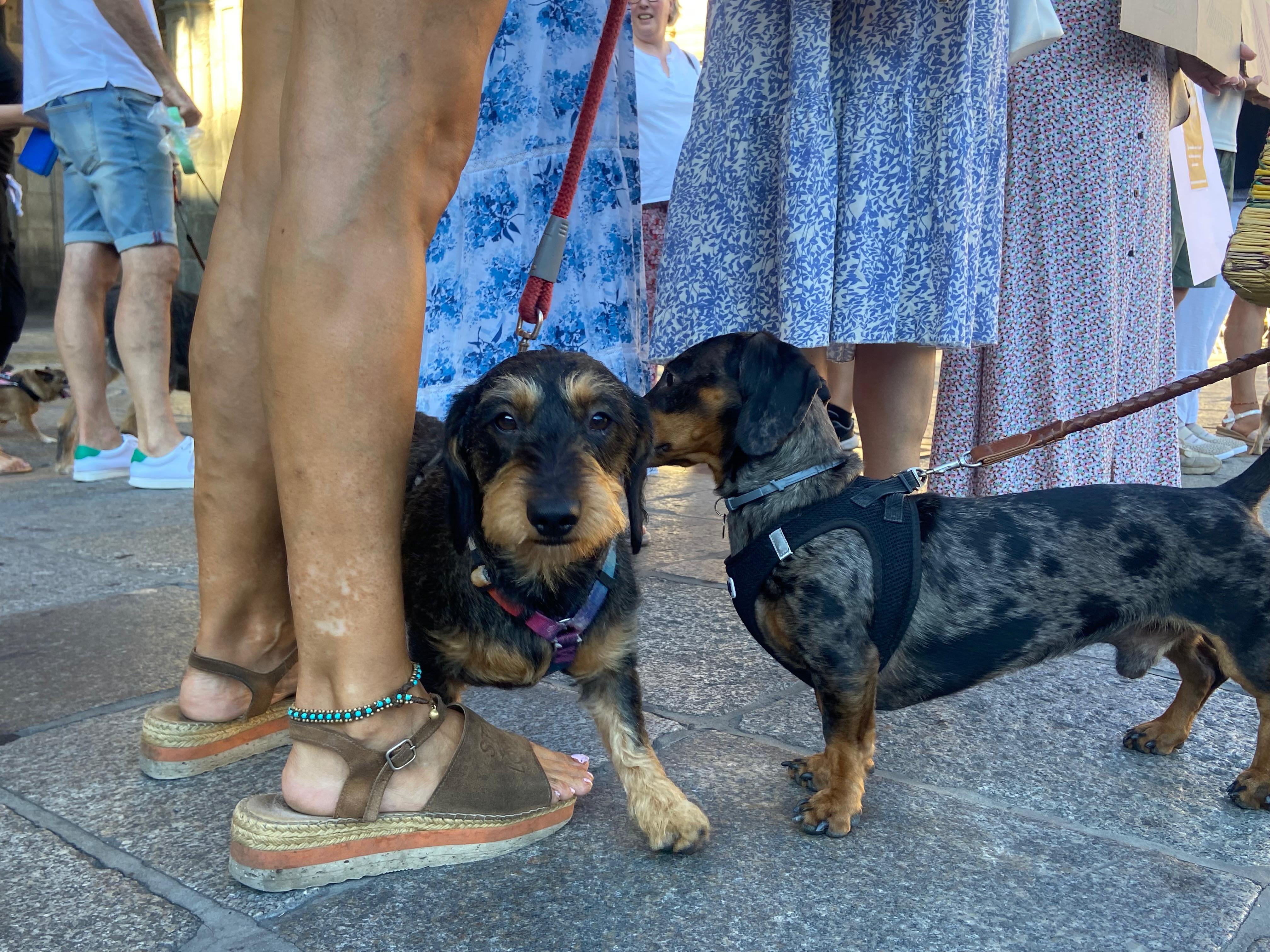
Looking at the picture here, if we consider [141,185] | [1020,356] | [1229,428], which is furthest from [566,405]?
[1229,428]

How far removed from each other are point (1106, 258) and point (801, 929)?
296 cm

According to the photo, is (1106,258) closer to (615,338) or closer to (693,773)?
(615,338)

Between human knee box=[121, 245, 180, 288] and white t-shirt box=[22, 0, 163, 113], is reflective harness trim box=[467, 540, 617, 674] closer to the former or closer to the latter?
human knee box=[121, 245, 180, 288]

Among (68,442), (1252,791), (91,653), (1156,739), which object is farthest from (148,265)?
(1252,791)

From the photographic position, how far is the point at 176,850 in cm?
184

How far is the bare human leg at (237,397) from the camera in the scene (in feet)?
6.93

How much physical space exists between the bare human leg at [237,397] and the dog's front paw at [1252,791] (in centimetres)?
219

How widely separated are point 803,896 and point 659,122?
4.42 m

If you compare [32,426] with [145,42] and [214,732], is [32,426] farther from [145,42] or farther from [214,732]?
[214,732]

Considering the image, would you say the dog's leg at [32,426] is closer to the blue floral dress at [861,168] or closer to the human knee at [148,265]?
the human knee at [148,265]

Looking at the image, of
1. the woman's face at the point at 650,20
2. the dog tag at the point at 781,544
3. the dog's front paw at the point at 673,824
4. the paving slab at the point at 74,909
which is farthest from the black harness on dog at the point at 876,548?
the woman's face at the point at 650,20

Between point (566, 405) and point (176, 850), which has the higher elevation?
point (566, 405)

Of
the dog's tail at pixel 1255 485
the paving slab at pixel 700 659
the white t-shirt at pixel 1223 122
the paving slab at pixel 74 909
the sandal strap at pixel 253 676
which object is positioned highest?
the white t-shirt at pixel 1223 122

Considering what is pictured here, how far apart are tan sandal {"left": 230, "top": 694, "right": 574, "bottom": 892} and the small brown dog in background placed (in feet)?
21.1
